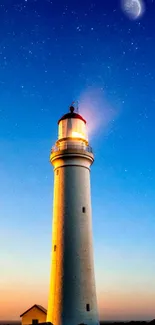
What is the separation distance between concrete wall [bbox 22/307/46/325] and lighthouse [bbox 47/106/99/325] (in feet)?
14.7

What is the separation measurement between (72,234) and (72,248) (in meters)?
0.72

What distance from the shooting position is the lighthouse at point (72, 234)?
1684cm

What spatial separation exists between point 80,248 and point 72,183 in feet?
11.5

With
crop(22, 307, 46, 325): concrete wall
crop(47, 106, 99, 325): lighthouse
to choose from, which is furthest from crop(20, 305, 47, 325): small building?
crop(47, 106, 99, 325): lighthouse

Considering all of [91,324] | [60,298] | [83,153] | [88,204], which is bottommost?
[91,324]

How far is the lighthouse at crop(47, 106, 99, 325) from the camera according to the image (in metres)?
16.8

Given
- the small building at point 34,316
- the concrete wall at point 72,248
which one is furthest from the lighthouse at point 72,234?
the small building at point 34,316

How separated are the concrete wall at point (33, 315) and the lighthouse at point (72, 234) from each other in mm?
4492

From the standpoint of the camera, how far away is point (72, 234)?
1795 cm

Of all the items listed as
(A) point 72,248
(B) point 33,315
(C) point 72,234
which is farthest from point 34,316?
(C) point 72,234

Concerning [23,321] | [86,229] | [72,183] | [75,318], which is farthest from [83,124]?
[23,321]

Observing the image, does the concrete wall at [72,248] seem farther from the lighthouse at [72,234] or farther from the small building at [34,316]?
the small building at [34,316]

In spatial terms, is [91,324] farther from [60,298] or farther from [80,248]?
[80,248]

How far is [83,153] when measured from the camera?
19094mm
